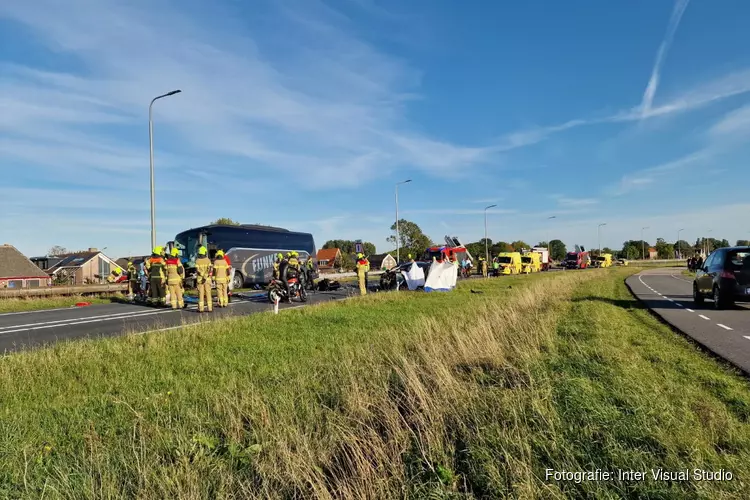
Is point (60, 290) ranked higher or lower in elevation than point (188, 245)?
lower

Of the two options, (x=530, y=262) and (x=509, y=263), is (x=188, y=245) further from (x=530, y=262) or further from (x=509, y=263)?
(x=530, y=262)

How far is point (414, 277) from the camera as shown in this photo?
917 inches

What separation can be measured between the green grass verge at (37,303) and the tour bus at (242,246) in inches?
164

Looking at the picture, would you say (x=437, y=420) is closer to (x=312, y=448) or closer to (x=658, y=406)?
(x=312, y=448)

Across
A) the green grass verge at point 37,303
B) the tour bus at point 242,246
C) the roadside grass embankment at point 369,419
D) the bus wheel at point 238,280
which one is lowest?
the roadside grass embankment at point 369,419

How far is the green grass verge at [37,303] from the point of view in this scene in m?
16.3

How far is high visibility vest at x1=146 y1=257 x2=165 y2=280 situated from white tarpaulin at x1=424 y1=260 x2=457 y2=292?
37.9 ft

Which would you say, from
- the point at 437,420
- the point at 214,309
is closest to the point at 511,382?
the point at 437,420

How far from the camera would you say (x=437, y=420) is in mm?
4332

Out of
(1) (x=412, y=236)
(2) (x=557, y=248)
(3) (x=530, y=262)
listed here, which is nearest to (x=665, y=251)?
(2) (x=557, y=248)

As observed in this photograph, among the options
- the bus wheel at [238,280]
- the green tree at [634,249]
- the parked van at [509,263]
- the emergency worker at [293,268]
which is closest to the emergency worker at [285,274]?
the emergency worker at [293,268]

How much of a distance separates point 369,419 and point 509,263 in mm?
44742

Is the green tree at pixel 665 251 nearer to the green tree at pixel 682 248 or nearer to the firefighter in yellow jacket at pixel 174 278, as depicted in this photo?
the green tree at pixel 682 248

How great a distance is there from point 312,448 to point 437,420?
1.18 m
